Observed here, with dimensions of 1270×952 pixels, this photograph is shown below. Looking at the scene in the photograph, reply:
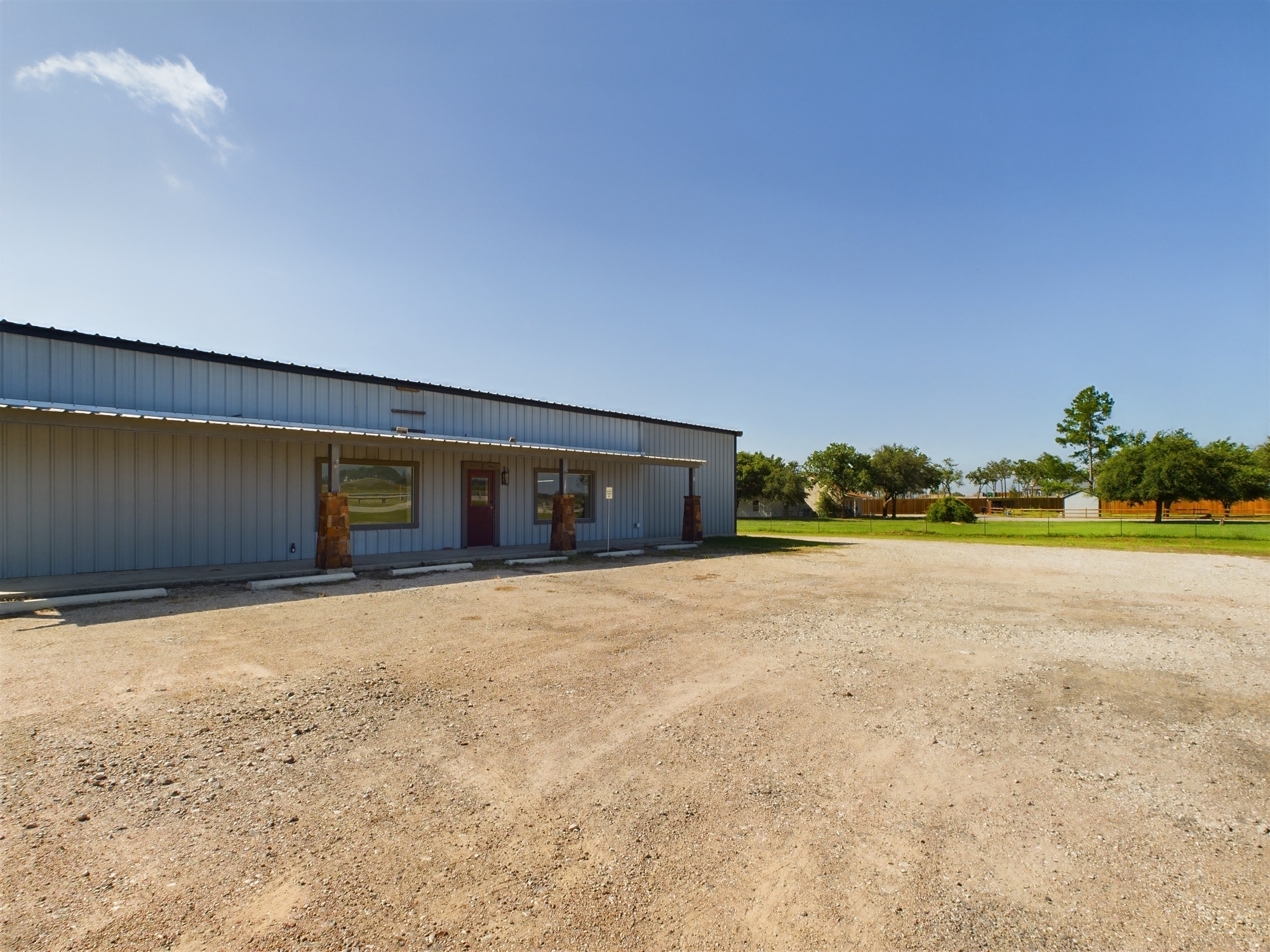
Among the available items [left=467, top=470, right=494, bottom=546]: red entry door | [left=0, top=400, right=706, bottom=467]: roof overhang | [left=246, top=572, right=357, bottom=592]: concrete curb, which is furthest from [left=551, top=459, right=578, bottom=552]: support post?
[left=246, top=572, right=357, bottom=592]: concrete curb

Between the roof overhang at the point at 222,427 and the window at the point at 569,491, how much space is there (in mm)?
2201

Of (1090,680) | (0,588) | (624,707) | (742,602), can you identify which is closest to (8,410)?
(0,588)

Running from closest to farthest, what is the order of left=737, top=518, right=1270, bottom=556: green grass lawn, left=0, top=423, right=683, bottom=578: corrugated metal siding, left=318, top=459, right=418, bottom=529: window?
1. left=0, top=423, right=683, bottom=578: corrugated metal siding
2. left=318, top=459, right=418, bottom=529: window
3. left=737, top=518, right=1270, bottom=556: green grass lawn

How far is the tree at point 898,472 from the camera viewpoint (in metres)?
59.4

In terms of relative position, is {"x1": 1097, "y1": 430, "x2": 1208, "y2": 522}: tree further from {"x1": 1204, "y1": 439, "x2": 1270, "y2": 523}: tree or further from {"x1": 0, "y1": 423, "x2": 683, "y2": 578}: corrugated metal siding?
{"x1": 0, "y1": 423, "x2": 683, "y2": 578}: corrugated metal siding

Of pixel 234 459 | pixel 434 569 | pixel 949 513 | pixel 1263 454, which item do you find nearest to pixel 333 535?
pixel 434 569

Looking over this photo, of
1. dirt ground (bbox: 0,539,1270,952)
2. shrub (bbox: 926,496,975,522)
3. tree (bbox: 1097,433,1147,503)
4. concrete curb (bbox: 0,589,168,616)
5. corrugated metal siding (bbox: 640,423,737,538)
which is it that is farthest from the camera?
tree (bbox: 1097,433,1147,503)

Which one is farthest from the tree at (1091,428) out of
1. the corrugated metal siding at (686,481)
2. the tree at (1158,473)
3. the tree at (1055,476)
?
the corrugated metal siding at (686,481)

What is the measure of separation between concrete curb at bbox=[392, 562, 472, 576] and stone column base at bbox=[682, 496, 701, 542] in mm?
9392

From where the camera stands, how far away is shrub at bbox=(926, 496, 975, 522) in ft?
120

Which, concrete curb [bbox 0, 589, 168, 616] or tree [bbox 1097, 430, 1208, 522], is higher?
tree [bbox 1097, 430, 1208, 522]

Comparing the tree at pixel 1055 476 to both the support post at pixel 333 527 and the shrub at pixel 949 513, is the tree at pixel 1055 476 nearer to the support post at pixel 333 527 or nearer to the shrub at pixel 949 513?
the shrub at pixel 949 513

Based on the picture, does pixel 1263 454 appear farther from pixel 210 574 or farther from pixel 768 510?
pixel 210 574

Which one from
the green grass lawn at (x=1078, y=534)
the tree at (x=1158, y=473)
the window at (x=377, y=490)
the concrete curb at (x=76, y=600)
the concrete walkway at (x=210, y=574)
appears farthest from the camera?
the tree at (x=1158, y=473)
